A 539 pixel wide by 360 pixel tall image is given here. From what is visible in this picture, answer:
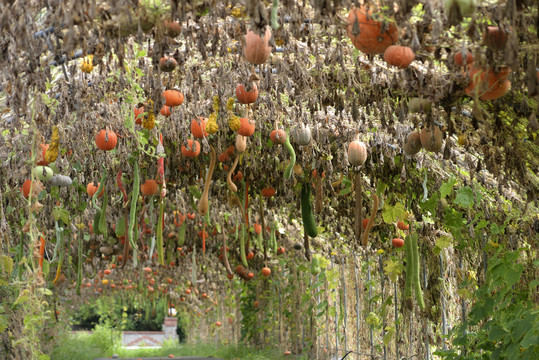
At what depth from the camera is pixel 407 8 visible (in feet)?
7.50

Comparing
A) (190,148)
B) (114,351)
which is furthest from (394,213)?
(114,351)

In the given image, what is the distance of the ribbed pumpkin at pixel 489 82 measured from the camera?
2.53 m

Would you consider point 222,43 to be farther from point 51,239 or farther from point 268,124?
point 51,239

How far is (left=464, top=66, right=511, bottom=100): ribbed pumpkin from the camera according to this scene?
2533mm

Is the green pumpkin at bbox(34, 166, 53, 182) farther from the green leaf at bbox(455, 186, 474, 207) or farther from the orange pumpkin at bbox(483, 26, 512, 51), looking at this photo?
the orange pumpkin at bbox(483, 26, 512, 51)

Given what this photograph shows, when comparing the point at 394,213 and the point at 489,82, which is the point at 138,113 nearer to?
the point at 394,213

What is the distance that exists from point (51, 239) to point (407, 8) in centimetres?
648

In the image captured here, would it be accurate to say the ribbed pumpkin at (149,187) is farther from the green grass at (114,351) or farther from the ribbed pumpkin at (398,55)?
the green grass at (114,351)

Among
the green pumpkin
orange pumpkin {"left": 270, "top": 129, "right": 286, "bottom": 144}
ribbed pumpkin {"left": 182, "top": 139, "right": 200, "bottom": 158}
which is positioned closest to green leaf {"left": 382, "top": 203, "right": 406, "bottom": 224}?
orange pumpkin {"left": 270, "top": 129, "right": 286, "bottom": 144}

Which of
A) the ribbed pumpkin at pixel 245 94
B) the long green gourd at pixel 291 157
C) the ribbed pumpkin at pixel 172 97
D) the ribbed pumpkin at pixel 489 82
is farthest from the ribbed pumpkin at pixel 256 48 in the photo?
the long green gourd at pixel 291 157

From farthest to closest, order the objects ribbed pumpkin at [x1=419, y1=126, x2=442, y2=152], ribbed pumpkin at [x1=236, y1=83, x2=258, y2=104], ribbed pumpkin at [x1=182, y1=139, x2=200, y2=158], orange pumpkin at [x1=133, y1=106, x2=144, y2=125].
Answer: ribbed pumpkin at [x1=182, y1=139, x2=200, y2=158] < orange pumpkin at [x1=133, y1=106, x2=144, y2=125] < ribbed pumpkin at [x1=236, y1=83, x2=258, y2=104] < ribbed pumpkin at [x1=419, y1=126, x2=442, y2=152]

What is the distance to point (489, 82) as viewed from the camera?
8.73 feet

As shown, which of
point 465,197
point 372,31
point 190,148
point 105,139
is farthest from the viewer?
point 190,148

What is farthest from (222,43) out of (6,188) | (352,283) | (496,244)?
(352,283)
